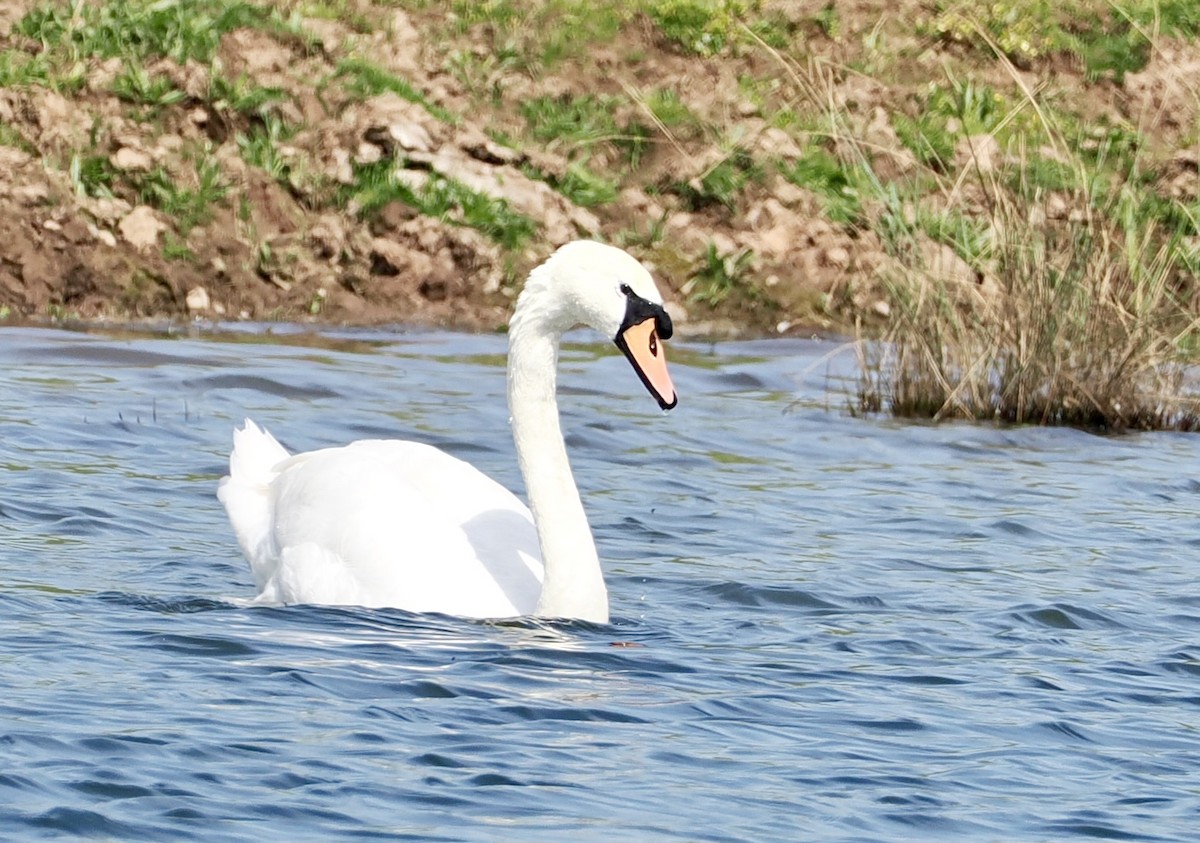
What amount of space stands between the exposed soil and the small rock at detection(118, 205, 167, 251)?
0.04 feet

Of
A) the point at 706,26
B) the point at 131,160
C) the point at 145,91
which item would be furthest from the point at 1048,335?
the point at 706,26

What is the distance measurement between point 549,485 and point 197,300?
774 cm

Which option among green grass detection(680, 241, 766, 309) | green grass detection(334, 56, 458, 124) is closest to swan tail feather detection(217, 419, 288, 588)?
green grass detection(680, 241, 766, 309)

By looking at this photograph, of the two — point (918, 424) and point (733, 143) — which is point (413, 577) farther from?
point (733, 143)

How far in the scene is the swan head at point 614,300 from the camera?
21.1 ft

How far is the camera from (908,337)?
453 inches

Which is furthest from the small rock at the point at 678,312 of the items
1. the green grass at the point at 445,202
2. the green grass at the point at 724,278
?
the green grass at the point at 445,202

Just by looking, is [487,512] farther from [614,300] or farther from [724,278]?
[724,278]

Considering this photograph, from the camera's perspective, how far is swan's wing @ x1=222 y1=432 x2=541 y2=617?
6719mm

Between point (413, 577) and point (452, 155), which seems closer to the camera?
point (413, 577)

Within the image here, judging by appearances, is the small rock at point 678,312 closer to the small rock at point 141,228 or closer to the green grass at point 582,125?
the green grass at point 582,125

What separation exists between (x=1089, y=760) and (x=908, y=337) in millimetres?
6279

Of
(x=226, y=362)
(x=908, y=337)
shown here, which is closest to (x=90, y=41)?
(x=226, y=362)

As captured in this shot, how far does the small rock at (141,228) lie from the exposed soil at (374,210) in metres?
0.01
